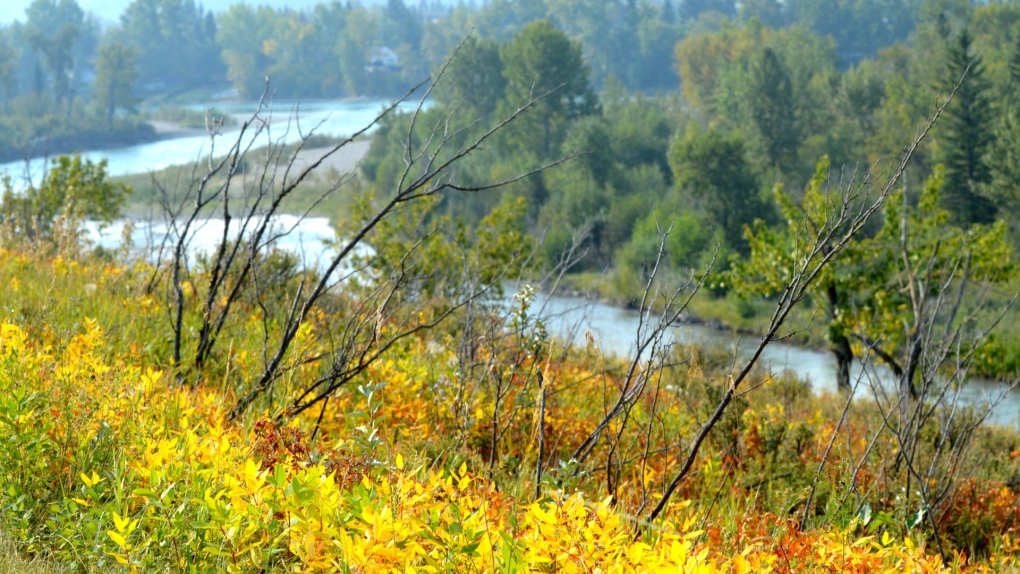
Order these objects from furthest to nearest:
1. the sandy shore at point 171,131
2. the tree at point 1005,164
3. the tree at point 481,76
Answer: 1. the sandy shore at point 171,131
2. the tree at point 481,76
3. the tree at point 1005,164

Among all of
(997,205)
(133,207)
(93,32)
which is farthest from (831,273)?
(93,32)

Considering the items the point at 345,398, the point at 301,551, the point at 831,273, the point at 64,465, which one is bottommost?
the point at 831,273

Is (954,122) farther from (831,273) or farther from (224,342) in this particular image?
(224,342)

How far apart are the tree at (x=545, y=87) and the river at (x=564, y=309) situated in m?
13.1

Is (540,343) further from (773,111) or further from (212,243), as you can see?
(773,111)

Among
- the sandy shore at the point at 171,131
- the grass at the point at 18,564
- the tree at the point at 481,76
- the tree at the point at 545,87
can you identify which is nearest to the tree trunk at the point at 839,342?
the grass at the point at 18,564

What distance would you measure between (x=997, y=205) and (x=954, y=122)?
355 centimetres

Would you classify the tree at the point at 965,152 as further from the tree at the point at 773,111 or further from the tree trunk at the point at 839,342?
the tree trunk at the point at 839,342

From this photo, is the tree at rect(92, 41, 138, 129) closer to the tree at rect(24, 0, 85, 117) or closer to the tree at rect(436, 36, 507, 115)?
the tree at rect(24, 0, 85, 117)

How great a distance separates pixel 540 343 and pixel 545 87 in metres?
55.4

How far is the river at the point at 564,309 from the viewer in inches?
248

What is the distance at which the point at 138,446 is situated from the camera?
9.84 feet

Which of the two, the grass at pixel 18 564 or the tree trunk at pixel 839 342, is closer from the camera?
the grass at pixel 18 564

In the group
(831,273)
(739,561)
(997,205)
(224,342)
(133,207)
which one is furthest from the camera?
(133,207)
